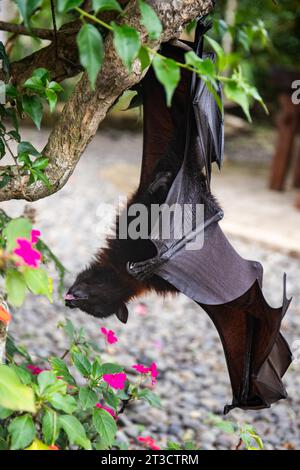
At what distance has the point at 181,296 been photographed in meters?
3.53

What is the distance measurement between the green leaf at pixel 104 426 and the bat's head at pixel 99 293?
351 millimetres

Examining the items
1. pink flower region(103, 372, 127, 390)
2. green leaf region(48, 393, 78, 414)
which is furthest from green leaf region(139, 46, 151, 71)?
pink flower region(103, 372, 127, 390)

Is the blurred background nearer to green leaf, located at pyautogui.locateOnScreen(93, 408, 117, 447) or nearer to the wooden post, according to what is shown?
the wooden post

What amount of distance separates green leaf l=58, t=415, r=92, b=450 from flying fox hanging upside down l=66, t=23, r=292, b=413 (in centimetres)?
41

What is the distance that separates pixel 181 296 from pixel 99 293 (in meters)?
2.11

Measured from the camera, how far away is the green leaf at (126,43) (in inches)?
29.4

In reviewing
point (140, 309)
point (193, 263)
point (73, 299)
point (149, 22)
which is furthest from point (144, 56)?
point (140, 309)

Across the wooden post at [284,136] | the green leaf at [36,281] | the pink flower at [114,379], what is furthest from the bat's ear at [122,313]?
the wooden post at [284,136]

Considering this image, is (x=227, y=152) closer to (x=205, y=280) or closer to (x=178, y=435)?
(x=178, y=435)

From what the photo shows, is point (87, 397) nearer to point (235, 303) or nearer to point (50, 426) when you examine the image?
point (50, 426)

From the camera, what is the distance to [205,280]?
51.4 inches

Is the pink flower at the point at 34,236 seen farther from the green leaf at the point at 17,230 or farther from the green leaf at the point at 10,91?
the green leaf at the point at 10,91

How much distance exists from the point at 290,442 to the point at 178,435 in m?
0.38

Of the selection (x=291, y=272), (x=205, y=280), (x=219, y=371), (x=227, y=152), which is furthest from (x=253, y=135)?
(x=205, y=280)
